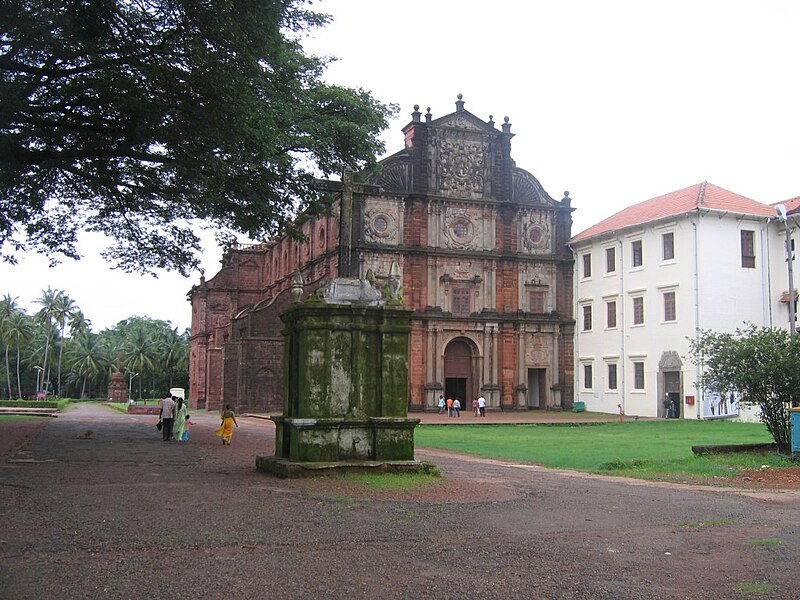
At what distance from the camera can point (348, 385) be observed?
12.6 m

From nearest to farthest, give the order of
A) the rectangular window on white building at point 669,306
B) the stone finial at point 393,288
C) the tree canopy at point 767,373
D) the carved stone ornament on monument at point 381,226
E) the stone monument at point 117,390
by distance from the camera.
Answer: the stone finial at point 393,288, the tree canopy at point 767,373, the rectangular window on white building at point 669,306, the carved stone ornament on monument at point 381,226, the stone monument at point 117,390

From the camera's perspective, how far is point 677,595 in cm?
574

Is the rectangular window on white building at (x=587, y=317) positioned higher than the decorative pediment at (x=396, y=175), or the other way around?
the decorative pediment at (x=396, y=175)

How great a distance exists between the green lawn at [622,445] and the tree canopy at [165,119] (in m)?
8.27

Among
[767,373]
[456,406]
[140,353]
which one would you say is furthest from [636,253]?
[140,353]

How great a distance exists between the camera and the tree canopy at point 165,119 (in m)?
13.6

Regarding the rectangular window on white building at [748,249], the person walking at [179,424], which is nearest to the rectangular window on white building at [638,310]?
the rectangular window on white building at [748,249]

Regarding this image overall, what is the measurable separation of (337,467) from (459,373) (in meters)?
32.4

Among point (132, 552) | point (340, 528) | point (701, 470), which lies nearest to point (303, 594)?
point (132, 552)

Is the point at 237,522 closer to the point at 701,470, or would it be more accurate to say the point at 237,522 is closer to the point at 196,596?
the point at 196,596

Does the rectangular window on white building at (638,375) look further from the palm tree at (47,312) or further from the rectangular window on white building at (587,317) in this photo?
the palm tree at (47,312)

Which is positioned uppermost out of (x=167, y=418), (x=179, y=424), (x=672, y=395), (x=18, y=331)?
(x=18, y=331)

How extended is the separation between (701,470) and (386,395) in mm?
6113

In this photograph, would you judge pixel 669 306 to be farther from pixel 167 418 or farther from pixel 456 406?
pixel 167 418
